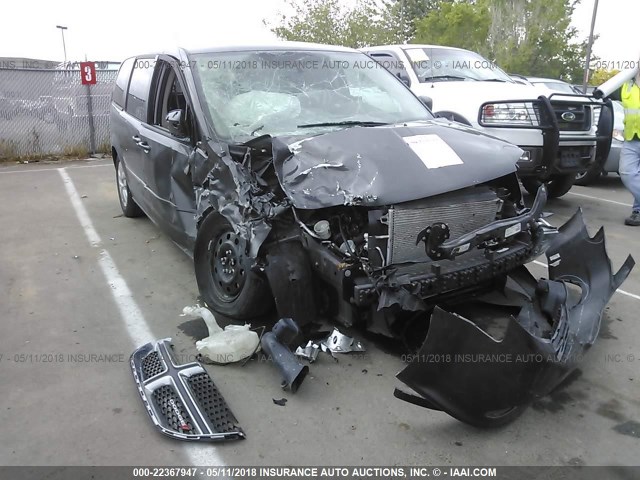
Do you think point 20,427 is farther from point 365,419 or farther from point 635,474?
point 635,474

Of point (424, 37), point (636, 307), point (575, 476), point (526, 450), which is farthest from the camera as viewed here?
point (424, 37)

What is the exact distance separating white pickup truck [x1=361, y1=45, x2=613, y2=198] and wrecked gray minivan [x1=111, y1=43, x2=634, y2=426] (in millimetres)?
1978

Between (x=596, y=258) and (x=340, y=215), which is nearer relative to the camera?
(x=340, y=215)

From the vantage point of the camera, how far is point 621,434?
2850mm

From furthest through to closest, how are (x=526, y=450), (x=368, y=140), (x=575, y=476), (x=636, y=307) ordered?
(x=636, y=307) < (x=368, y=140) < (x=526, y=450) < (x=575, y=476)

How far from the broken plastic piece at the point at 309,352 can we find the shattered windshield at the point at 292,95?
4.79 ft

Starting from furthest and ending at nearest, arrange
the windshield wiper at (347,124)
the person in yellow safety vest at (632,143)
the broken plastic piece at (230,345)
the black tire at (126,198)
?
the black tire at (126,198), the person in yellow safety vest at (632,143), the windshield wiper at (347,124), the broken plastic piece at (230,345)

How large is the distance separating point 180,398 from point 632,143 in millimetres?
6124

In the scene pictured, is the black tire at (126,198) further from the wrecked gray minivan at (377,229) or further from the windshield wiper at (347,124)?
the windshield wiper at (347,124)

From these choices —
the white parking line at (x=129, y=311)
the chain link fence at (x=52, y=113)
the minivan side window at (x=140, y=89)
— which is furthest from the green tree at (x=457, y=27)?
the white parking line at (x=129, y=311)

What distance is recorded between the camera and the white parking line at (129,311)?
271 centimetres

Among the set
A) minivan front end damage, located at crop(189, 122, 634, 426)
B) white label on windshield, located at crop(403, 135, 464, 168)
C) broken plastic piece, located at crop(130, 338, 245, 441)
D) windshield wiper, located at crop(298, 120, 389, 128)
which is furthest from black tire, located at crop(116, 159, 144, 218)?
white label on windshield, located at crop(403, 135, 464, 168)

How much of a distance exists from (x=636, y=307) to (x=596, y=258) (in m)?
0.81

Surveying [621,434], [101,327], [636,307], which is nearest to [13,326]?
[101,327]
